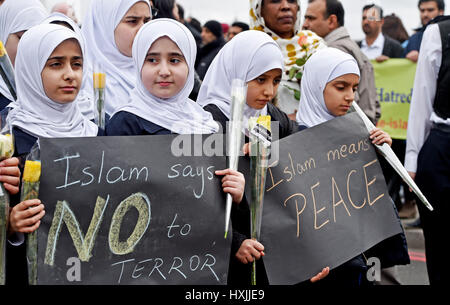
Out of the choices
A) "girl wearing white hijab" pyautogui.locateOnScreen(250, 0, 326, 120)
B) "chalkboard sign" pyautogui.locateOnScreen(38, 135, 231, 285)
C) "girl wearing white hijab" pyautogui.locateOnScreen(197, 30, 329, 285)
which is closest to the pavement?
"girl wearing white hijab" pyautogui.locateOnScreen(250, 0, 326, 120)

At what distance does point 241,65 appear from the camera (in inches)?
133

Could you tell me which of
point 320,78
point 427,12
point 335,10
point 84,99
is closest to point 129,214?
point 84,99

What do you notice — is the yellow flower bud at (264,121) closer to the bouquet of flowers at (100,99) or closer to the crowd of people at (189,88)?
the crowd of people at (189,88)

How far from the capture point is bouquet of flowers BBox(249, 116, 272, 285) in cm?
277

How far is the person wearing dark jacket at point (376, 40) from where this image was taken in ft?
24.1

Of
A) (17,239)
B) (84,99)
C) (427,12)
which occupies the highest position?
(427,12)

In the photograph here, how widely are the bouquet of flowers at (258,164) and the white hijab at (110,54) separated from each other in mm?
1352

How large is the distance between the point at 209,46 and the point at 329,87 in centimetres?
395

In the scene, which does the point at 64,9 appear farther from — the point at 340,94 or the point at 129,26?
the point at 340,94

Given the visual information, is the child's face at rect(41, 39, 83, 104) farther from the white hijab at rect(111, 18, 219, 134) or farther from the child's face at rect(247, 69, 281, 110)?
the child's face at rect(247, 69, 281, 110)

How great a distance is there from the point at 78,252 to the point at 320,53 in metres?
1.90

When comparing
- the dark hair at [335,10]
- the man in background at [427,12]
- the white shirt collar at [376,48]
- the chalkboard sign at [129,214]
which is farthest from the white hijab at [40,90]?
the man in background at [427,12]

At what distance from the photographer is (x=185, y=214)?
8.72 feet
